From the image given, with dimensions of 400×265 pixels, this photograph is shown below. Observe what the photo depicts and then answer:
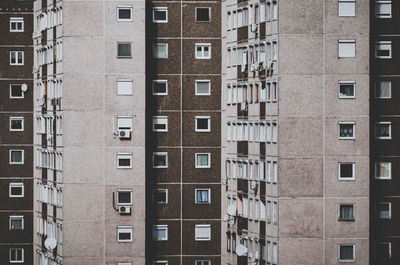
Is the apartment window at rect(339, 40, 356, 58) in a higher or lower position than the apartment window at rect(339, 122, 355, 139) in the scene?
higher

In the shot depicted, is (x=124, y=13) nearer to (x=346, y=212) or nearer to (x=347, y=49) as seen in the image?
(x=347, y=49)

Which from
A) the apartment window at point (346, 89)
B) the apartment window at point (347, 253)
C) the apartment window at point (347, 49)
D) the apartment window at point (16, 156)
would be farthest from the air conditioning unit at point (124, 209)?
the apartment window at point (347, 49)

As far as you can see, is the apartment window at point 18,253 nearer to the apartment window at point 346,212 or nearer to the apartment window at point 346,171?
the apartment window at point 346,212

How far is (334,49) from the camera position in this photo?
62469 mm

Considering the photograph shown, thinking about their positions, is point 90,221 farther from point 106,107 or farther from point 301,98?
point 301,98

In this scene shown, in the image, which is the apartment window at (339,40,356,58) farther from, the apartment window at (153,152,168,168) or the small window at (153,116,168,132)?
the apartment window at (153,152,168,168)

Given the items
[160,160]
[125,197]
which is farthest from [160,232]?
[160,160]

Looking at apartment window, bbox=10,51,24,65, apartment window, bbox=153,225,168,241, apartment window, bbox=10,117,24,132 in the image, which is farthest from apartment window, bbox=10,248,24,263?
apartment window, bbox=10,51,24,65

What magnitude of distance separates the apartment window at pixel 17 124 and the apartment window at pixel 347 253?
82.6 feet

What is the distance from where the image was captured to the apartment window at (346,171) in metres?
62.8

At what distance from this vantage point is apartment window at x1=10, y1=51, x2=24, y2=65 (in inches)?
3039
